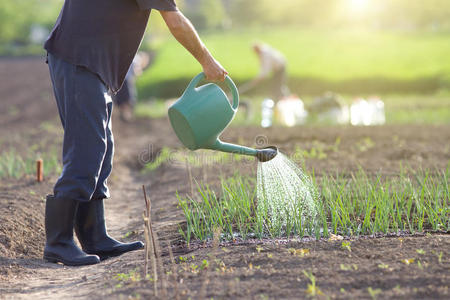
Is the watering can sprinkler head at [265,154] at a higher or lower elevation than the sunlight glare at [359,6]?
lower

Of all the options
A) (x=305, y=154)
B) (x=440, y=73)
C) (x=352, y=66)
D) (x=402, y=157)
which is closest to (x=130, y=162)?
(x=305, y=154)

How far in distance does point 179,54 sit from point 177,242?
86.1 feet

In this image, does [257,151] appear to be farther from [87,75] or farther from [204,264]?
[87,75]

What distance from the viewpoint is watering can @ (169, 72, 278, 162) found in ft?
9.34

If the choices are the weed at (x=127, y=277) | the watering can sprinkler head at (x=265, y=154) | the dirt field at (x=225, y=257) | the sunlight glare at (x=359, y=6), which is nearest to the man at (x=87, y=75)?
the dirt field at (x=225, y=257)

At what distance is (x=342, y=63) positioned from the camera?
78.1 feet

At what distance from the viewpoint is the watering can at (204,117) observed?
2848 millimetres

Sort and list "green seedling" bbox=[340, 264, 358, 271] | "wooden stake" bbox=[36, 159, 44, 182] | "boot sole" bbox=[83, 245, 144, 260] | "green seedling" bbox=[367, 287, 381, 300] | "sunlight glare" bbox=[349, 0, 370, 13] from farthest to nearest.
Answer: "sunlight glare" bbox=[349, 0, 370, 13] < "wooden stake" bbox=[36, 159, 44, 182] < "boot sole" bbox=[83, 245, 144, 260] < "green seedling" bbox=[340, 264, 358, 271] < "green seedling" bbox=[367, 287, 381, 300]

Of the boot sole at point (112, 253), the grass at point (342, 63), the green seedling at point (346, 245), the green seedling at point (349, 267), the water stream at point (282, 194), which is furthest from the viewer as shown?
the grass at point (342, 63)

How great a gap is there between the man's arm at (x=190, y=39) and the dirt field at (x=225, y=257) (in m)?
0.81

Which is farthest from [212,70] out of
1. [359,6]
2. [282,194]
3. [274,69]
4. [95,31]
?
[359,6]

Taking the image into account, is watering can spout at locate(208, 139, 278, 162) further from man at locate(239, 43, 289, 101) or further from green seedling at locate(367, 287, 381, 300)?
man at locate(239, 43, 289, 101)

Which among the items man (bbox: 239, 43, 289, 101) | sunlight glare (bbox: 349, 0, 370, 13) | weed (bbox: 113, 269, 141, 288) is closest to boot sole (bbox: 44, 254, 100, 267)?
weed (bbox: 113, 269, 141, 288)

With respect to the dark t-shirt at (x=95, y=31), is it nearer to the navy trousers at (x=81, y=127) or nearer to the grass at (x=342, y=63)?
the navy trousers at (x=81, y=127)
